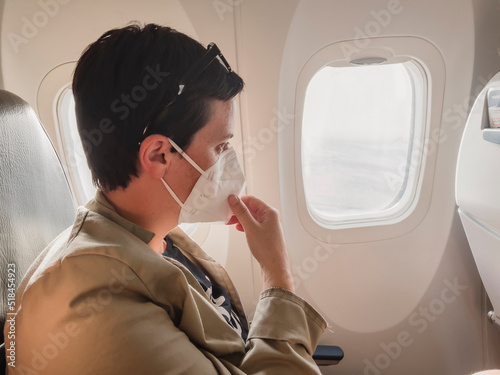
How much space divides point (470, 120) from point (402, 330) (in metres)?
1.12

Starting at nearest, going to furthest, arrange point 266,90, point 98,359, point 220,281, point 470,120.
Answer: point 98,359 → point 220,281 → point 470,120 → point 266,90

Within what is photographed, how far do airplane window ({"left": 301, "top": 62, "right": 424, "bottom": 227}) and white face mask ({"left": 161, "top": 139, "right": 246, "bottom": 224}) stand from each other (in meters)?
0.80

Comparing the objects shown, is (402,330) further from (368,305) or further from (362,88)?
(362,88)

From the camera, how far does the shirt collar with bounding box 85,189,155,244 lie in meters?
1.00

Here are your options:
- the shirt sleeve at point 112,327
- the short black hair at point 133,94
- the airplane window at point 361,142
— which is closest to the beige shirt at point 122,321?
the shirt sleeve at point 112,327

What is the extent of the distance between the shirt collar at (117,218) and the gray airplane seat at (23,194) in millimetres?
152

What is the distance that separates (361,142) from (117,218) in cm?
143

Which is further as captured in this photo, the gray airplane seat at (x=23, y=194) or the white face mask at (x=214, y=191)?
the white face mask at (x=214, y=191)

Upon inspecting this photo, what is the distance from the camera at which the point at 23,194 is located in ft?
3.32

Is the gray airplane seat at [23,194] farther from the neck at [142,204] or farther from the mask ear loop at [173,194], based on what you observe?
the mask ear loop at [173,194]

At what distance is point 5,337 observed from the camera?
823 mm

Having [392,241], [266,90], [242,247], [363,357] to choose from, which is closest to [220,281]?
[242,247]

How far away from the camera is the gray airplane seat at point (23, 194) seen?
35.7 inches

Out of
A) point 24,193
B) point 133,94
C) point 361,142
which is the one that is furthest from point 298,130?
point 24,193
